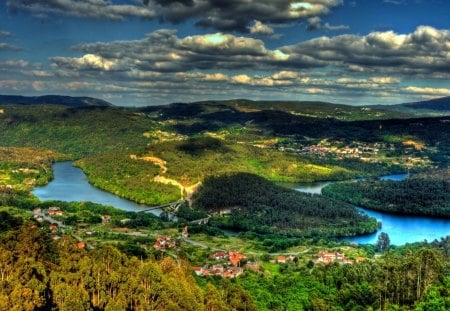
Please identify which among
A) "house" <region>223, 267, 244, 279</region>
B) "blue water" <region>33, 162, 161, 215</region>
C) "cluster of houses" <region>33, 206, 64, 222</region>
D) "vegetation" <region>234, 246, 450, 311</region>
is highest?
"vegetation" <region>234, 246, 450, 311</region>

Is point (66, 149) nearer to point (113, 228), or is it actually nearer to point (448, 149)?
point (113, 228)

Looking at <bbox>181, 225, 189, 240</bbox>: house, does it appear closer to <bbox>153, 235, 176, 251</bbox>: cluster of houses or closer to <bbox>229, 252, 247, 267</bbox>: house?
<bbox>153, 235, 176, 251</bbox>: cluster of houses

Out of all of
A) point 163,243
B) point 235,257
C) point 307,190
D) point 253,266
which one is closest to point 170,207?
point 163,243

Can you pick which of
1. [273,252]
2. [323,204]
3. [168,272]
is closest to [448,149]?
[323,204]

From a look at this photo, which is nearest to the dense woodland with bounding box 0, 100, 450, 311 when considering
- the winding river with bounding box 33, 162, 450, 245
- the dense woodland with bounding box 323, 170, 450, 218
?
the dense woodland with bounding box 323, 170, 450, 218

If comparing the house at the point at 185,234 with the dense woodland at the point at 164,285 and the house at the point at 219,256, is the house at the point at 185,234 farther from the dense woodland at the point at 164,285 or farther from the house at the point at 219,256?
the dense woodland at the point at 164,285
